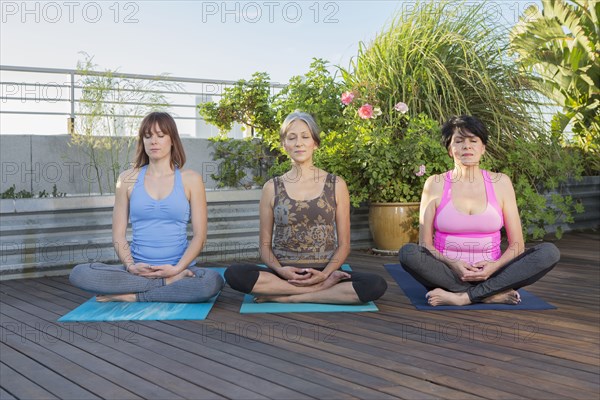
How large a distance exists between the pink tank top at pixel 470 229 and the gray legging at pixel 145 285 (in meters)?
1.28

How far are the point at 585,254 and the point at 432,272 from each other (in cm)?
276

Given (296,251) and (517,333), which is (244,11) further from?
(517,333)

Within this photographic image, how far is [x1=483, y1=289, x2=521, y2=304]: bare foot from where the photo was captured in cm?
343

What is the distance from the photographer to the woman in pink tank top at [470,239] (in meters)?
3.38

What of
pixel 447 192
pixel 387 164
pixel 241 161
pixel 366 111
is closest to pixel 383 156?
pixel 387 164

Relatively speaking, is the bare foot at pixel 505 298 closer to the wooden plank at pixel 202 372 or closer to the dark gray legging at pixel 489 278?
the dark gray legging at pixel 489 278

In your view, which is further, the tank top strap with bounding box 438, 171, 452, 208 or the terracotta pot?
the terracotta pot

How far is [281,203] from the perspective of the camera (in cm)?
362

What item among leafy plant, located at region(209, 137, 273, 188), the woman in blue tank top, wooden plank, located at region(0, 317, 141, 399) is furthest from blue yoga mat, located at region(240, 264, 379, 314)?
leafy plant, located at region(209, 137, 273, 188)

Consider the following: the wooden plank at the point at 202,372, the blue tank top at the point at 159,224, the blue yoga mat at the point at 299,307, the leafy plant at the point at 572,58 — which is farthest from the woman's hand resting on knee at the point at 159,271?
the leafy plant at the point at 572,58

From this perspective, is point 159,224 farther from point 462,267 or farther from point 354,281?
point 462,267

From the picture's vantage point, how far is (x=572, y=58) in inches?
317

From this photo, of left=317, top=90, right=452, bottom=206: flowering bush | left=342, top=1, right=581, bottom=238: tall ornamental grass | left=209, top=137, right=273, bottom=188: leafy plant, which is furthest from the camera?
left=209, top=137, right=273, bottom=188: leafy plant

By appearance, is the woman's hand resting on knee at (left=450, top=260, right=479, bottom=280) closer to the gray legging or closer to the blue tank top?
the gray legging
